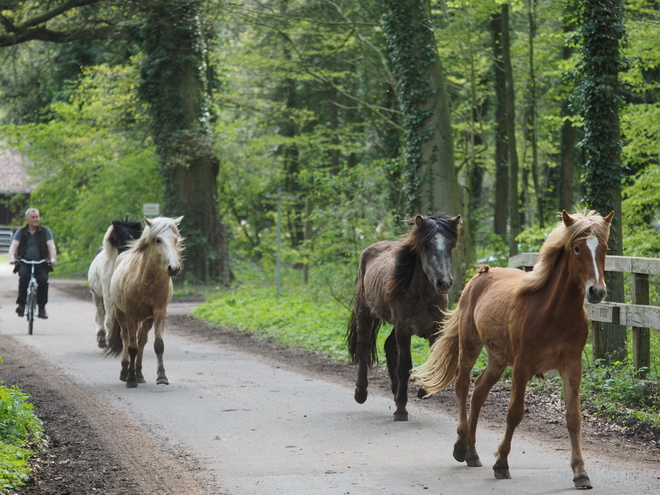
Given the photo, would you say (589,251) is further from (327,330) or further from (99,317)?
(99,317)

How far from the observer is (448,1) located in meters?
21.3

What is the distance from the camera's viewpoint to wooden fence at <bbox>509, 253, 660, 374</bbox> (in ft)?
27.4

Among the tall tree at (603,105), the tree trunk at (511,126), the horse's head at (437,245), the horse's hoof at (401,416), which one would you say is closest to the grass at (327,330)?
the tall tree at (603,105)

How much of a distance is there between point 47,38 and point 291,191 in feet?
43.2

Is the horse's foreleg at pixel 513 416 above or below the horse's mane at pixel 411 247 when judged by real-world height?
below

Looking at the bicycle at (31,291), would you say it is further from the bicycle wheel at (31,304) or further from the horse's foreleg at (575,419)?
the horse's foreleg at (575,419)

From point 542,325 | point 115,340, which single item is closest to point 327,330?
point 115,340

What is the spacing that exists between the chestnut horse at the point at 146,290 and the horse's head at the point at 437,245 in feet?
11.9

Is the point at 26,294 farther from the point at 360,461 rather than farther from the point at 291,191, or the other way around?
the point at 291,191

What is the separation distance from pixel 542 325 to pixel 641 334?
11.3 feet

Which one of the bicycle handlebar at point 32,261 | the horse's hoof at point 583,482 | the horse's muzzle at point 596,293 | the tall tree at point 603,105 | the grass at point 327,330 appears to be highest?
the tall tree at point 603,105

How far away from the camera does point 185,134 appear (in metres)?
27.2

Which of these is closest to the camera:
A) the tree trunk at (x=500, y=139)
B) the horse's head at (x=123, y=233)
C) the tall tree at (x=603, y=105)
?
the tall tree at (x=603, y=105)

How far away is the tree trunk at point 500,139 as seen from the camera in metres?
25.3
